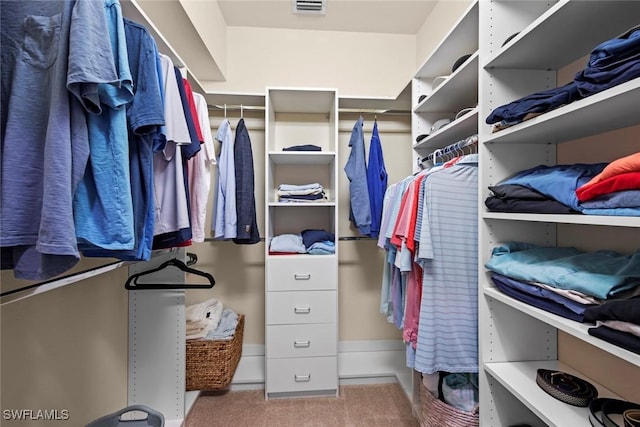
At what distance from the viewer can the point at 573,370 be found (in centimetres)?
110

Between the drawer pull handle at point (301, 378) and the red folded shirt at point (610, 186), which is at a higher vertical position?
the red folded shirt at point (610, 186)

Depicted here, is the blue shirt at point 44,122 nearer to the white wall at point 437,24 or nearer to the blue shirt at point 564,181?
the blue shirt at point 564,181

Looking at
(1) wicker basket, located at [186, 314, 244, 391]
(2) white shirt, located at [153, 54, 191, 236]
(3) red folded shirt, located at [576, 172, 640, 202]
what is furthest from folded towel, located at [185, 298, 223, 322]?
(3) red folded shirt, located at [576, 172, 640, 202]

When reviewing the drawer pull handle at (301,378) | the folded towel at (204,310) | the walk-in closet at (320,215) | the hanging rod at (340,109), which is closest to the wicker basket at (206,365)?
the walk-in closet at (320,215)

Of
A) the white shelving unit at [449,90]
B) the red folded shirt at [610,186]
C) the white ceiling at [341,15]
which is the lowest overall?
the red folded shirt at [610,186]

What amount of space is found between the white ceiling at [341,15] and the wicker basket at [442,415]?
2.40m

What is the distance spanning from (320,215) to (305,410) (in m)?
1.30

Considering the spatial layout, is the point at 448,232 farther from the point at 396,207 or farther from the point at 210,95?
the point at 210,95

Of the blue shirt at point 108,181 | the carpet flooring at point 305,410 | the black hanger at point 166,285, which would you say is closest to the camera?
the blue shirt at point 108,181

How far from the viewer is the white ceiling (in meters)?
2.08

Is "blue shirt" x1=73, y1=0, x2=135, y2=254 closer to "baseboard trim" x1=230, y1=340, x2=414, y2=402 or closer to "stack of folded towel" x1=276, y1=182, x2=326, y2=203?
"stack of folded towel" x1=276, y1=182, x2=326, y2=203

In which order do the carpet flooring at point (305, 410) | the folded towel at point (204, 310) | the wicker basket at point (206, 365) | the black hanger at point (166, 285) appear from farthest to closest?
1. the folded towel at point (204, 310)
2. the wicker basket at point (206, 365)
3. the carpet flooring at point (305, 410)
4. the black hanger at point (166, 285)

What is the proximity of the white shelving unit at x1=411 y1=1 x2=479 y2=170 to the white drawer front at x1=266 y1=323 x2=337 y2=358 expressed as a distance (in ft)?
4.03

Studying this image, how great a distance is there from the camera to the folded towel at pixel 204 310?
196cm
